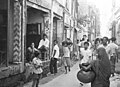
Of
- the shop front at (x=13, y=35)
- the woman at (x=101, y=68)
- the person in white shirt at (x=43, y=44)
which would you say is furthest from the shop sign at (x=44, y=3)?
the woman at (x=101, y=68)

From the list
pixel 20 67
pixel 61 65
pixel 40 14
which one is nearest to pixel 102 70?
pixel 20 67

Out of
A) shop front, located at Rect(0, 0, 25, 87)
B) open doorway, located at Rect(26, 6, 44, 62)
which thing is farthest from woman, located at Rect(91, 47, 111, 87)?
open doorway, located at Rect(26, 6, 44, 62)

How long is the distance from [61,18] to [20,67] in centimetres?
1018

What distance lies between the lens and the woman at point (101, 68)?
5.44m

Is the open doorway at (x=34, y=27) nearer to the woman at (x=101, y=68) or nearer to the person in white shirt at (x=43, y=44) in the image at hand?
the person in white shirt at (x=43, y=44)

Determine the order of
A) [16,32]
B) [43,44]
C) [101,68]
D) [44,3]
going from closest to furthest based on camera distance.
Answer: [101,68]
[16,32]
[43,44]
[44,3]

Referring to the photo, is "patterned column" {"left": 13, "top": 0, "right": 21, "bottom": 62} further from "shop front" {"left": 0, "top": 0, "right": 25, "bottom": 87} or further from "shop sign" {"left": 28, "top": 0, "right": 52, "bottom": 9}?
"shop sign" {"left": 28, "top": 0, "right": 52, "bottom": 9}

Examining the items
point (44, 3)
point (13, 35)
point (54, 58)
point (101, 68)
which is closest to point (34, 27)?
point (44, 3)

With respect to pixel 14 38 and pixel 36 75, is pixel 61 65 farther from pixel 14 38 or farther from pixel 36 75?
pixel 36 75

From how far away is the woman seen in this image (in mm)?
5441

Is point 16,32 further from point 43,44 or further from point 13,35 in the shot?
point 43,44

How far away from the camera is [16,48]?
10.0 metres

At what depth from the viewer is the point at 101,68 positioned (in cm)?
546

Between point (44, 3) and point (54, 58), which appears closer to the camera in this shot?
point (54, 58)
